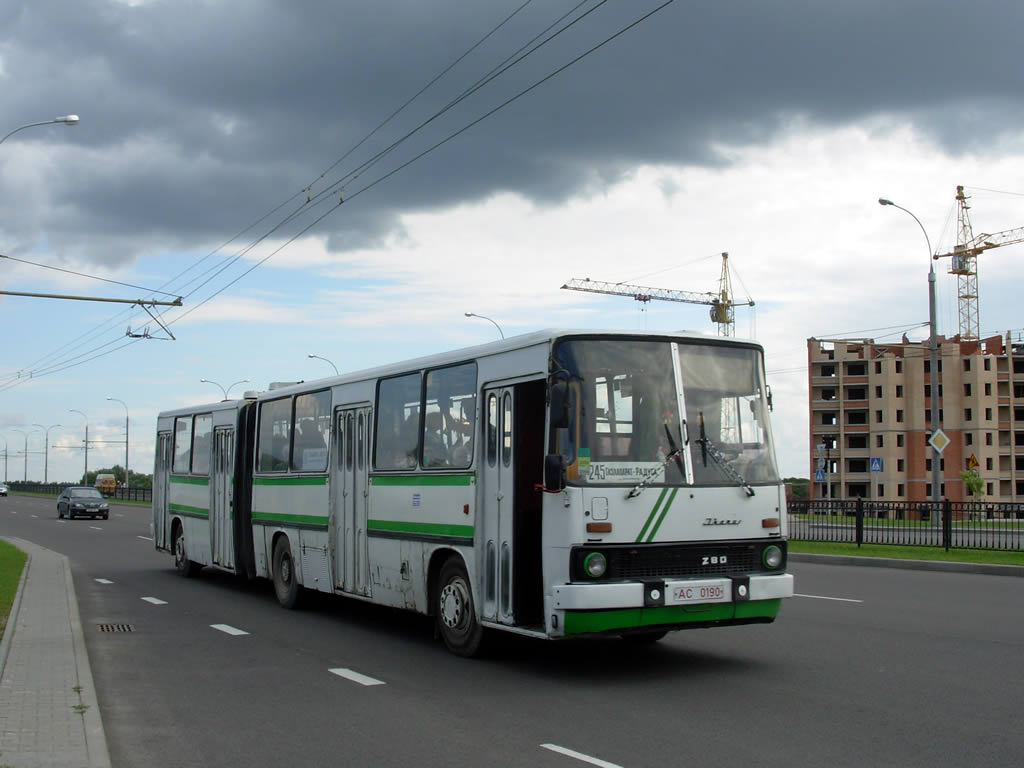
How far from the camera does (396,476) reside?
1217cm

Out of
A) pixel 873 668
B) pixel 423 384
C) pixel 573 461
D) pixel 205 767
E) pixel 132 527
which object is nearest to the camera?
pixel 205 767

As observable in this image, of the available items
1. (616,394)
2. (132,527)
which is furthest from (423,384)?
(132,527)

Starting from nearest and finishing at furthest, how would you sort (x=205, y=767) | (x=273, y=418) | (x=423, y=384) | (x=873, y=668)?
(x=205, y=767) < (x=873, y=668) < (x=423, y=384) < (x=273, y=418)

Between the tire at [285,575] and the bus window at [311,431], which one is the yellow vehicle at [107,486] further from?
the bus window at [311,431]

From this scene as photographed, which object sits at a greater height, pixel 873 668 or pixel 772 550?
pixel 772 550

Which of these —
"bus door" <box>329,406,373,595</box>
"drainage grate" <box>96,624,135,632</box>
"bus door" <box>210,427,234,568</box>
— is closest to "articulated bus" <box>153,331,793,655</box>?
"bus door" <box>329,406,373,595</box>

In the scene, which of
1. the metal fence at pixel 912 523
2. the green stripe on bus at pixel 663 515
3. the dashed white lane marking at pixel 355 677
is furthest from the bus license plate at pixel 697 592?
the metal fence at pixel 912 523

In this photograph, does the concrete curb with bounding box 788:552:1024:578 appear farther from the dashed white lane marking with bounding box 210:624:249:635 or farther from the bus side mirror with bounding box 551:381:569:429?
the bus side mirror with bounding box 551:381:569:429

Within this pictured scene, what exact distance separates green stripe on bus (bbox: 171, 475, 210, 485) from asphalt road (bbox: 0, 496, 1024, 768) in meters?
4.47

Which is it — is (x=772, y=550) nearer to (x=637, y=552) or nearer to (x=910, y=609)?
(x=637, y=552)

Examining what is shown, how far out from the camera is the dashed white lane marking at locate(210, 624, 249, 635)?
12852 millimetres

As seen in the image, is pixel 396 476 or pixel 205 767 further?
pixel 396 476

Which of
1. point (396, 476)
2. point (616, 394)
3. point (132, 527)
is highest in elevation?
point (616, 394)

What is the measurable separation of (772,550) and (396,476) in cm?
427
